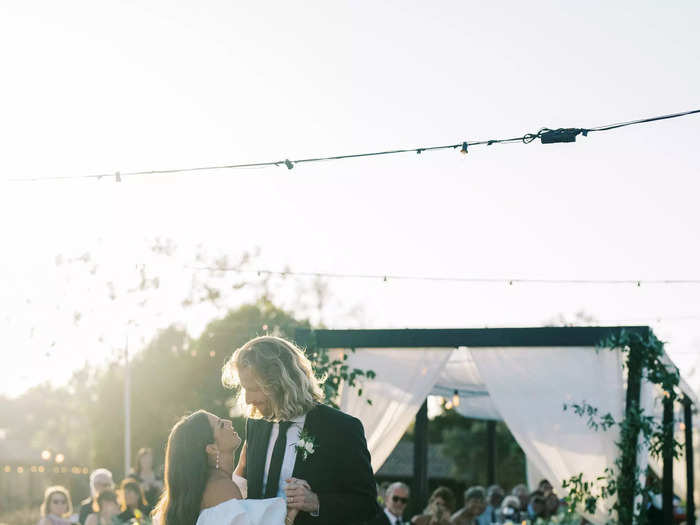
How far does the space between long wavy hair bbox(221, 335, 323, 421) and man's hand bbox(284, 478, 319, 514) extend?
249mm

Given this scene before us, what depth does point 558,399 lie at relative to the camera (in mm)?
7980

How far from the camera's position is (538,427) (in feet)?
26.4

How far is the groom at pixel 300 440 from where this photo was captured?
3.11m

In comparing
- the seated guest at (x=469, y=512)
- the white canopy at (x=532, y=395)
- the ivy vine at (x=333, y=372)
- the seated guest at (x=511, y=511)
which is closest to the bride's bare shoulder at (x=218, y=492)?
the ivy vine at (x=333, y=372)

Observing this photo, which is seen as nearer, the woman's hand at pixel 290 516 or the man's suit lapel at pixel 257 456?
the woman's hand at pixel 290 516

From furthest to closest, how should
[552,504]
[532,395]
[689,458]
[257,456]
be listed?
[552,504], [689,458], [532,395], [257,456]

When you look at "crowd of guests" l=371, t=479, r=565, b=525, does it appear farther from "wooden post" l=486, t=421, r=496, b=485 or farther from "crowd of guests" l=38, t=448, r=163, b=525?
"wooden post" l=486, t=421, r=496, b=485

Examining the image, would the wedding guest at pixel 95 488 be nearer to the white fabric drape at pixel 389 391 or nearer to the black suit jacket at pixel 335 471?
the white fabric drape at pixel 389 391

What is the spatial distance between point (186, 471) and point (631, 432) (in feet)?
17.5

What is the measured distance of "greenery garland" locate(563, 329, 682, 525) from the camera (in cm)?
752

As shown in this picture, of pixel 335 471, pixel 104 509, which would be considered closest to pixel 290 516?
pixel 335 471

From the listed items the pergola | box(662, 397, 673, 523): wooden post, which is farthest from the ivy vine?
box(662, 397, 673, 523): wooden post

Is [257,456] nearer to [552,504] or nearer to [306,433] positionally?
[306,433]

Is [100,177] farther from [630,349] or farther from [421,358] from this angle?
[630,349]
